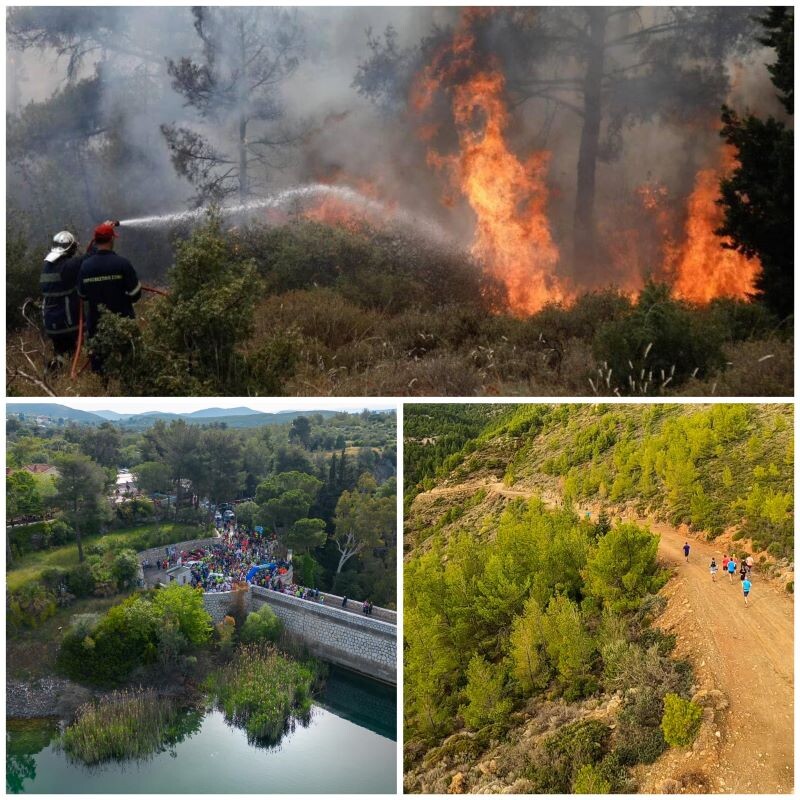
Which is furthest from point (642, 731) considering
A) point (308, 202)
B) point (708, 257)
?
point (308, 202)

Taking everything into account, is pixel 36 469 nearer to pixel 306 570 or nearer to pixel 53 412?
pixel 53 412

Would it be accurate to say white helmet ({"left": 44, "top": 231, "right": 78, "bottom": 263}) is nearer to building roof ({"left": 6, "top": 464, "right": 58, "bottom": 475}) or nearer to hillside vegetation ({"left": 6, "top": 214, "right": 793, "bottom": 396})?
hillside vegetation ({"left": 6, "top": 214, "right": 793, "bottom": 396})

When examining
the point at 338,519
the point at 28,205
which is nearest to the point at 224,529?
the point at 338,519

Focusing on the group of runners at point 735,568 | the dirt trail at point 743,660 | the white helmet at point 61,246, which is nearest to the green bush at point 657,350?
the group of runners at point 735,568

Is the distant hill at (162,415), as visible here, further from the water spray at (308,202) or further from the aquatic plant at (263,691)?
the water spray at (308,202)

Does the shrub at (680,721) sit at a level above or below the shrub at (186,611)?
below

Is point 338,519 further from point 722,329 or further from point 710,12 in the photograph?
point 710,12
